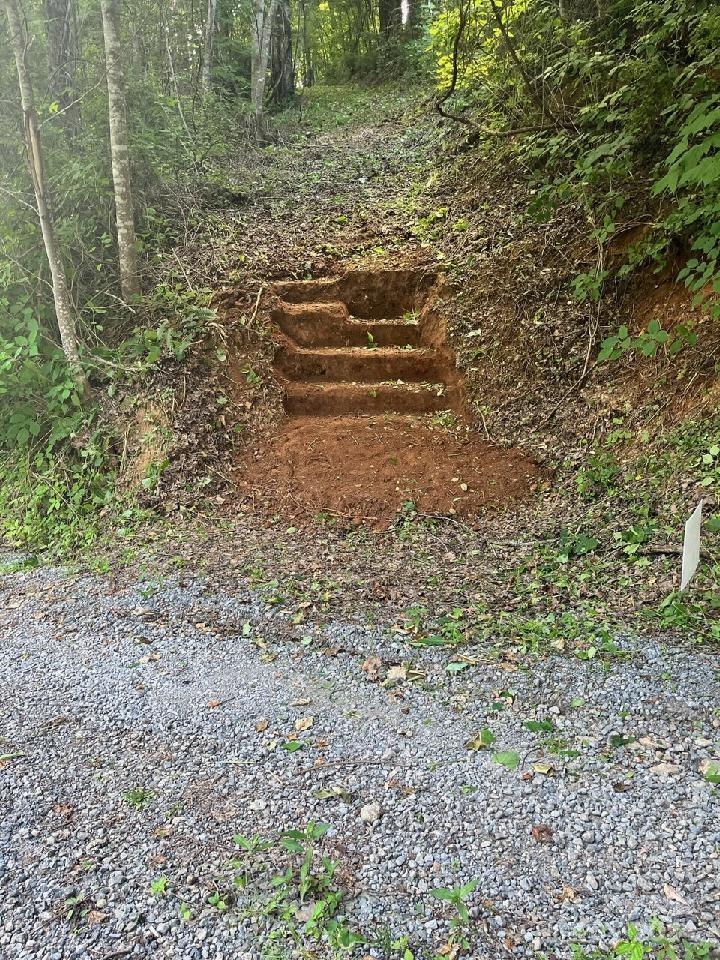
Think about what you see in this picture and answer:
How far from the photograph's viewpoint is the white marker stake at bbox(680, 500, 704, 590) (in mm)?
3434

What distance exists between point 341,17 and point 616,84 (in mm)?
15435

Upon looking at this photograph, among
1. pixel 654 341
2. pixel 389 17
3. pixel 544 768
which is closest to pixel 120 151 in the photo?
pixel 654 341

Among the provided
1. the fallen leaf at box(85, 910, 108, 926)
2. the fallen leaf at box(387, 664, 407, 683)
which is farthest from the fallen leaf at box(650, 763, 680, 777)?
the fallen leaf at box(85, 910, 108, 926)

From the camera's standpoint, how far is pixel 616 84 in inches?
261

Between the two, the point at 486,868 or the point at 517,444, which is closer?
the point at 486,868

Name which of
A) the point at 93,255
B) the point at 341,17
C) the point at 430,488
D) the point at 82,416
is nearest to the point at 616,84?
the point at 430,488

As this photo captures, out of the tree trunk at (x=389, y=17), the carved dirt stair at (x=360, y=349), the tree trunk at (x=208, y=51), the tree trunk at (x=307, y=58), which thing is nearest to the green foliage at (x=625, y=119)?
the carved dirt stair at (x=360, y=349)

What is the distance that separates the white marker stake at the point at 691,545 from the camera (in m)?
3.43

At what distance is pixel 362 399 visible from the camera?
7277 millimetres

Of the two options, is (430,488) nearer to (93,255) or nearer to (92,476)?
(92,476)

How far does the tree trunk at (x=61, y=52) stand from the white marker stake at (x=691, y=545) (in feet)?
25.5

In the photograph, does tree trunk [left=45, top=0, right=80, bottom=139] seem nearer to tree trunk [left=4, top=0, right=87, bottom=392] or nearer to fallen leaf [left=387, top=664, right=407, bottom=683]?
tree trunk [left=4, top=0, right=87, bottom=392]

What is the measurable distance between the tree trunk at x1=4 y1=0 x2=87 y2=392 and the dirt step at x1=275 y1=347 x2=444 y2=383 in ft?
7.23

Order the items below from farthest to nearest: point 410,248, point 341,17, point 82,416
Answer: point 341,17 < point 410,248 < point 82,416
